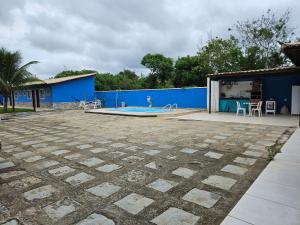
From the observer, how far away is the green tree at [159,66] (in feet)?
89.2

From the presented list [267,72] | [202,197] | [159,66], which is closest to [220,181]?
[202,197]

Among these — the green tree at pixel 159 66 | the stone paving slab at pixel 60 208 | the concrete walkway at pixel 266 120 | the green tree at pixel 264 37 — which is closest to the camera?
the stone paving slab at pixel 60 208

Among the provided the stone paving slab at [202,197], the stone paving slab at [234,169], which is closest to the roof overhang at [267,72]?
the stone paving slab at [234,169]

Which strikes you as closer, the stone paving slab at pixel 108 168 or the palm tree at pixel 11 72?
the stone paving slab at pixel 108 168

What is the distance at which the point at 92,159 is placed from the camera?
425 centimetres

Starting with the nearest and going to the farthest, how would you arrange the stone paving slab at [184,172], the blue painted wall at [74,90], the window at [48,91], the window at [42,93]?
the stone paving slab at [184,172] < the blue painted wall at [74,90] < the window at [48,91] < the window at [42,93]

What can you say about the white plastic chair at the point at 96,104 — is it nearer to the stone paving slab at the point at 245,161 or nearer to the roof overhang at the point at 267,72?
the roof overhang at the point at 267,72

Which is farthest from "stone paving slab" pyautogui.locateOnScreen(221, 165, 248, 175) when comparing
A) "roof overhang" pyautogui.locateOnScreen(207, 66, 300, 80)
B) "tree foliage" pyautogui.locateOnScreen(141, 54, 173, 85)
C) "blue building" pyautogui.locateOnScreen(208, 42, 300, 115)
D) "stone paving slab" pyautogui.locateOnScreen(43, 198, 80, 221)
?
"tree foliage" pyautogui.locateOnScreen(141, 54, 173, 85)

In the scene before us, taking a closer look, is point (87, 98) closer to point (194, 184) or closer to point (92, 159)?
point (92, 159)

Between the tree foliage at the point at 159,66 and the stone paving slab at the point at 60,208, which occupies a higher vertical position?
the tree foliage at the point at 159,66

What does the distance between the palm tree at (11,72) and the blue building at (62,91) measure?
9.42 ft

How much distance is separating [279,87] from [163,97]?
7.88m

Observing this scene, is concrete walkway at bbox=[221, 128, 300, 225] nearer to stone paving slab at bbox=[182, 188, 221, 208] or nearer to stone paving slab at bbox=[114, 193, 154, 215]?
stone paving slab at bbox=[182, 188, 221, 208]

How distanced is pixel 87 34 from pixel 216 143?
16208mm
